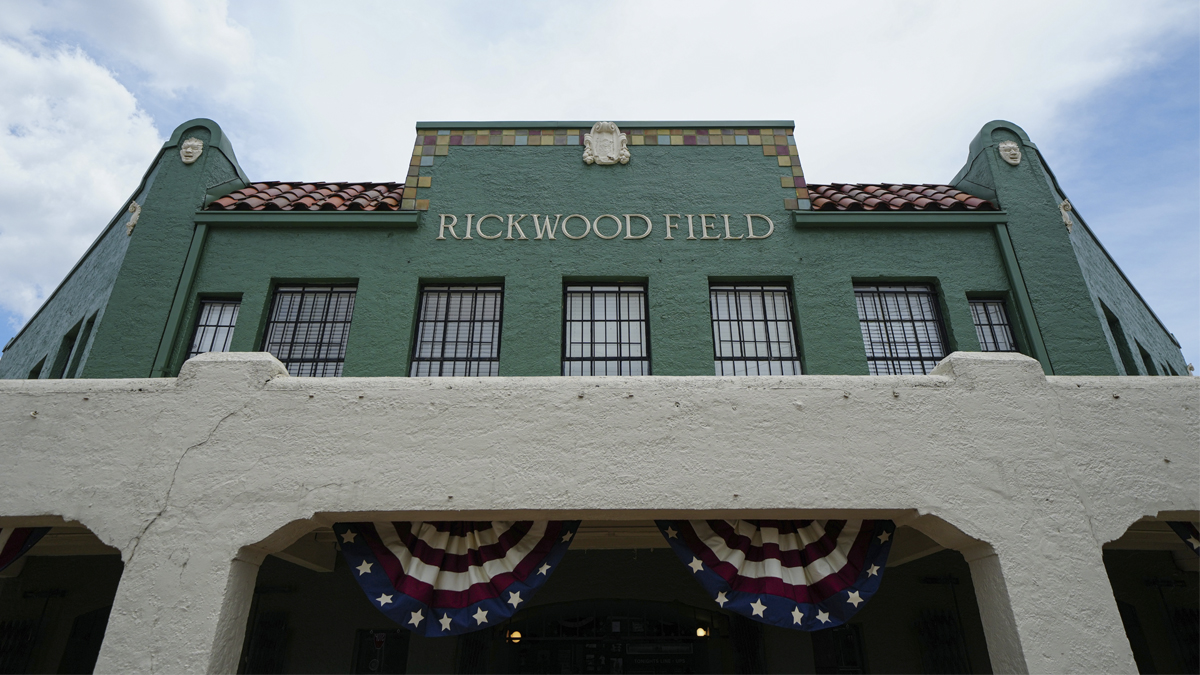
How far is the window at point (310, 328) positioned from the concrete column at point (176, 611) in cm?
397

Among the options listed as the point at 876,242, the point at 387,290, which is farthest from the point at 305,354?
the point at 876,242

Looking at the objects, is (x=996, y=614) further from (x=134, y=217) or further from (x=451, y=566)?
(x=134, y=217)

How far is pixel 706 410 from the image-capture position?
594 centimetres

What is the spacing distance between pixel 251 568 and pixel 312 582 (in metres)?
4.54

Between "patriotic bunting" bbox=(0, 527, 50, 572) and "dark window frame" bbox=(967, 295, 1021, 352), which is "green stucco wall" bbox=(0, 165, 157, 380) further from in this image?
"dark window frame" bbox=(967, 295, 1021, 352)

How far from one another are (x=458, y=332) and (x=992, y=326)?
7.26 meters

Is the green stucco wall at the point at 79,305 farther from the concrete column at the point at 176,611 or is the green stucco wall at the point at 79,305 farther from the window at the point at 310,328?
the concrete column at the point at 176,611

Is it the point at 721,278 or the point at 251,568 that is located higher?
the point at 721,278

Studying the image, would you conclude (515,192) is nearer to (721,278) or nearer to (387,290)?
(387,290)

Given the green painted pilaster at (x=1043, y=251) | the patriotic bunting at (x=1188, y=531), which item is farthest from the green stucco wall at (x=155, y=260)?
the green painted pilaster at (x=1043, y=251)

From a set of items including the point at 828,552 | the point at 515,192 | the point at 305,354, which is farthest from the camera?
the point at 515,192

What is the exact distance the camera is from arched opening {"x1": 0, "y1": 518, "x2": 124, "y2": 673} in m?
9.38

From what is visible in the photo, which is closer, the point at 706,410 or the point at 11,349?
the point at 706,410

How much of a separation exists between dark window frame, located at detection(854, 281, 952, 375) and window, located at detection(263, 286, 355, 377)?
6952mm
